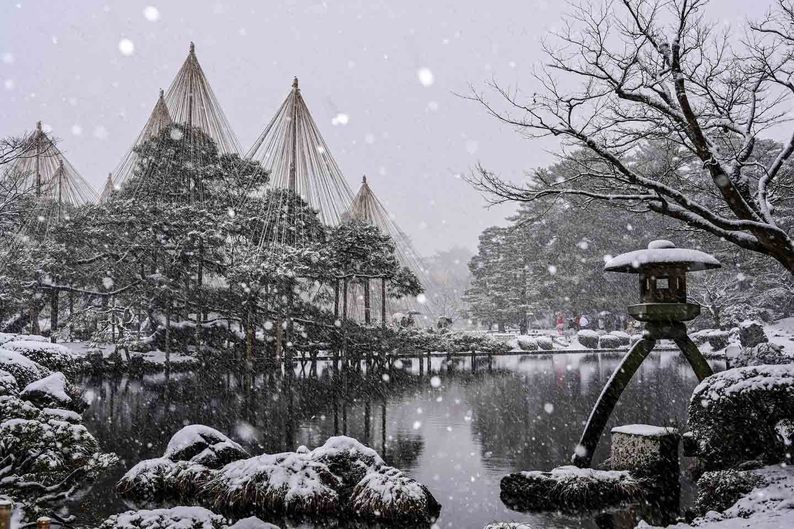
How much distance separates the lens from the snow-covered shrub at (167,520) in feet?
15.2

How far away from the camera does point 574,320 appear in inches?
1770

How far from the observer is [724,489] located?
19.8ft

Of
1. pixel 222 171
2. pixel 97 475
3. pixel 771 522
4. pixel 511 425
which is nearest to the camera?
pixel 771 522

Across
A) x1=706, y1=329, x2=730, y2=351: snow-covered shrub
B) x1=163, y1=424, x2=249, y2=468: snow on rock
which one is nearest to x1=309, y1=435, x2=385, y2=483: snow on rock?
x1=163, y1=424, x2=249, y2=468: snow on rock

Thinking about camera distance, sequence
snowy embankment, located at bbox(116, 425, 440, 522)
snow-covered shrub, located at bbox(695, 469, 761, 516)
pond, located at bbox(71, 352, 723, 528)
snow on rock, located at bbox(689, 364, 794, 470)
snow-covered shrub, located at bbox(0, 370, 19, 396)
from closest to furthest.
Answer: snow-covered shrub, located at bbox(695, 469, 761, 516) → snow on rock, located at bbox(689, 364, 794, 470) → snow-covered shrub, located at bbox(0, 370, 19, 396) → snowy embankment, located at bbox(116, 425, 440, 522) → pond, located at bbox(71, 352, 723, 528)

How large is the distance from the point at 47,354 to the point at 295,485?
6.45m

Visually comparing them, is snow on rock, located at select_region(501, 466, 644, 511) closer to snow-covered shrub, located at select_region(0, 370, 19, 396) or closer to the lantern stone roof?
the lantern stone roof

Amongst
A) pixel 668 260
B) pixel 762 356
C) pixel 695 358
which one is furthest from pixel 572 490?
pixel 762 356

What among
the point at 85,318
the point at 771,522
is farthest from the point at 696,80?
the point at 85,318

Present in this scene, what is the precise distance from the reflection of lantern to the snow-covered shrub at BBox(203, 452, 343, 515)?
4807mm

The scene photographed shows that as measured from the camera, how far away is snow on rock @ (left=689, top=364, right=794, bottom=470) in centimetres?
612

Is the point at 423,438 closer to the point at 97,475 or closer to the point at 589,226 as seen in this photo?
the point at 97,475

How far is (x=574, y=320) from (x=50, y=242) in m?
35.4

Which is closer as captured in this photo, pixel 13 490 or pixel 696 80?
pixel 13 490
